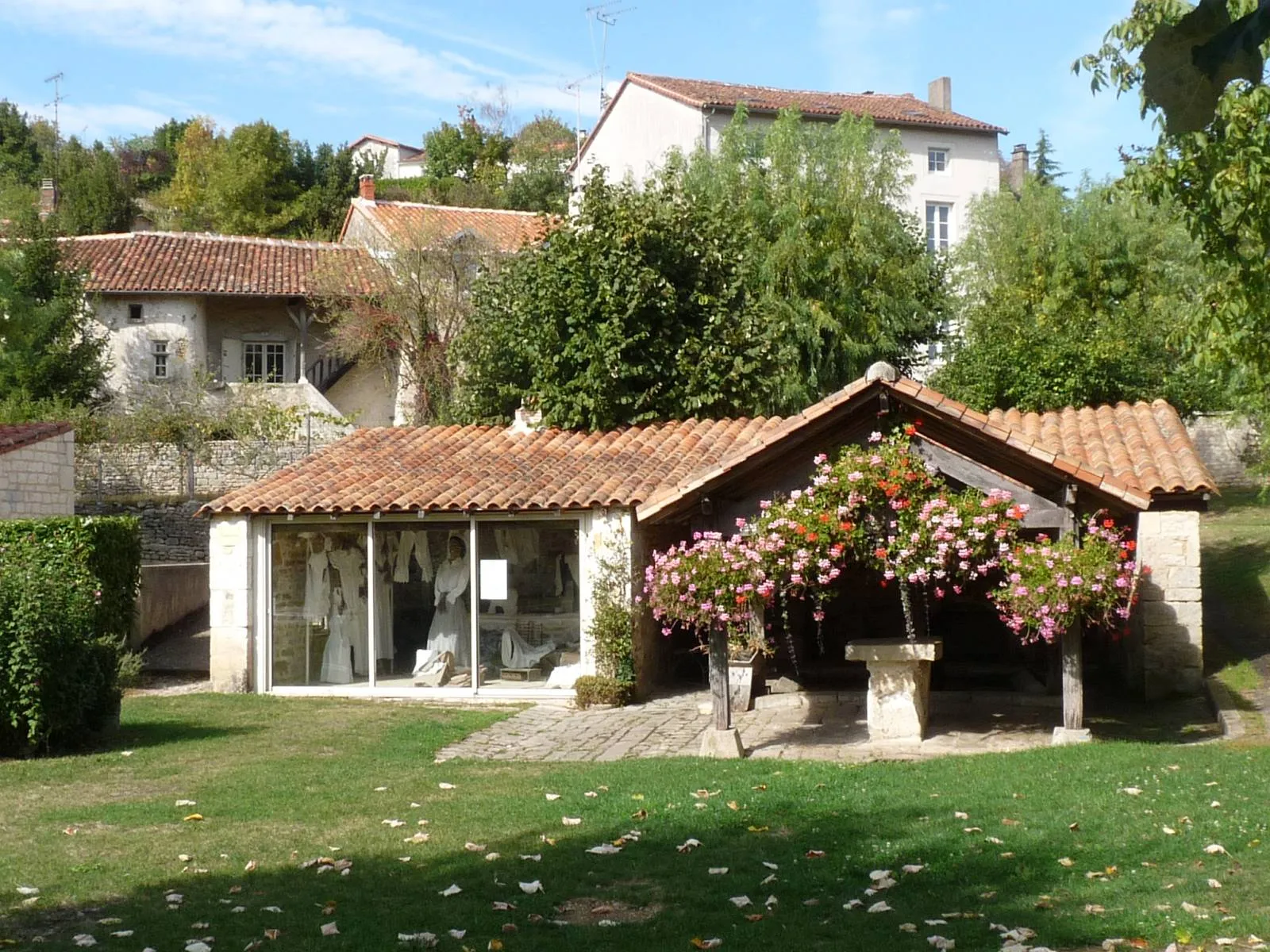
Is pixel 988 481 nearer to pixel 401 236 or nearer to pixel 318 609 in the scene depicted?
pixel 318 609

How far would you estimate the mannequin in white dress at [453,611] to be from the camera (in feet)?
57.1

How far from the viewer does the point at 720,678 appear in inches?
490

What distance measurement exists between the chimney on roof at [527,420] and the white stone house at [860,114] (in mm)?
17815

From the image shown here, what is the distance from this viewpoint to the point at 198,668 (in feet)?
65.1

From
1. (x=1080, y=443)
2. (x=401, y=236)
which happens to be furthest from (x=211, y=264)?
(x=1080, y=443)

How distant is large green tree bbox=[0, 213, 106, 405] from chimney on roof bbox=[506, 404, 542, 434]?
506 inches

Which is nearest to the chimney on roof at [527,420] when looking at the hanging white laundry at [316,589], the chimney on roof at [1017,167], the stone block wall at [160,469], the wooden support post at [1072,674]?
the hanging white laundry at [316,589]

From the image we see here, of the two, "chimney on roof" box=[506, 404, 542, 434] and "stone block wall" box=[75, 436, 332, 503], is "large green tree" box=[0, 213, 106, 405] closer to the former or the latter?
"stone block wall" box=[75, 436, 332, 503]

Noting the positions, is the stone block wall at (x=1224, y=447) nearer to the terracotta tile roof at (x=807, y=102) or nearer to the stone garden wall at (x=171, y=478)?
the terracotta tile roof at (x=807, y=102)

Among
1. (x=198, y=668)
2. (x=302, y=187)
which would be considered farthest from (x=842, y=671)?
(x=302, y=187)

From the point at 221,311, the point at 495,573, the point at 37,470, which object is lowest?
the point at 495,573

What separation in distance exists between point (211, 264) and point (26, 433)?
57.1 feet

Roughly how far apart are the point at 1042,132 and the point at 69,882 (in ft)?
216

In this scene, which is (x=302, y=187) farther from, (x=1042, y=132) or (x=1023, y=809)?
(x=1023, y=809)
